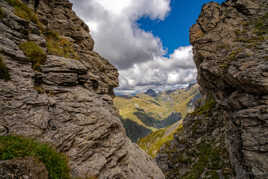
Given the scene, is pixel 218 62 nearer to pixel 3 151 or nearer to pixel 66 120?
pixel 66 120

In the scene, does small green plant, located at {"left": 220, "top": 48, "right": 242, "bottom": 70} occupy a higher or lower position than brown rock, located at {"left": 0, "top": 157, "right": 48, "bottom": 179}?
higher

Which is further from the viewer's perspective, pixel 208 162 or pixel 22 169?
pixel 208 162

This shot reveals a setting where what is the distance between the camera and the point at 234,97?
59.9ft

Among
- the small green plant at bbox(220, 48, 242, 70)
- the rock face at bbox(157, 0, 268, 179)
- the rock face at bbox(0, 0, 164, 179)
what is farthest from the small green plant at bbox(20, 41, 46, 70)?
the small green plant at bbox(220, 48, 242, 70)

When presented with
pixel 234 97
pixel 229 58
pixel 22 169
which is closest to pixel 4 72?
pixel 22 169

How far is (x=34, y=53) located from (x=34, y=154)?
12442mm

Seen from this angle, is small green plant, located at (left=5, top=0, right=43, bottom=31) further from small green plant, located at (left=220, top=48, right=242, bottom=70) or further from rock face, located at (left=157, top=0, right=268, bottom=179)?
small green plant, located at (left=220, top=48, right=242, bottom=70)

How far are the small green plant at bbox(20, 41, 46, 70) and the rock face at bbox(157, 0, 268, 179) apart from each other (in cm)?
2674

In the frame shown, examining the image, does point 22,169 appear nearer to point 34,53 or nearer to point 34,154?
point 34,154

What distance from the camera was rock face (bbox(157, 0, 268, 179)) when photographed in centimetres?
1492

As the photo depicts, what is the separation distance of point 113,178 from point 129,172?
294 cm

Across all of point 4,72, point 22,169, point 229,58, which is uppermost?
point 229,58

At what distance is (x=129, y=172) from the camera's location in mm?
13867

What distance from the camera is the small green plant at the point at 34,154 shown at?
5069 mm
